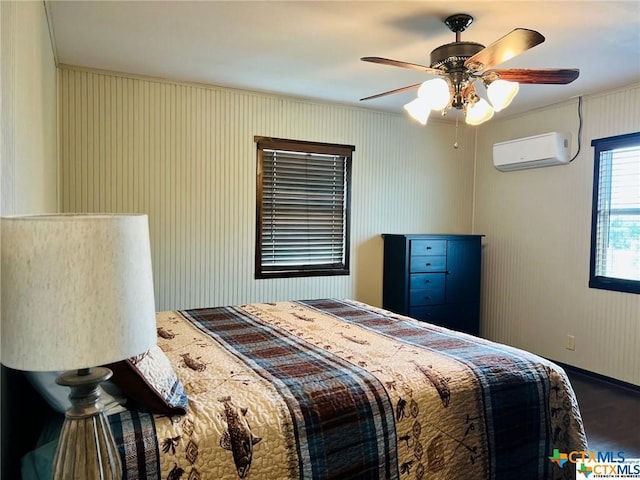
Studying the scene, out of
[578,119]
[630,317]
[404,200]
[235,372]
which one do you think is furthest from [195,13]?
[630,317]

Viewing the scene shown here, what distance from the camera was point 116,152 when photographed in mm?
3410

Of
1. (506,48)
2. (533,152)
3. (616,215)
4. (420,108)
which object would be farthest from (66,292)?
(533,152)

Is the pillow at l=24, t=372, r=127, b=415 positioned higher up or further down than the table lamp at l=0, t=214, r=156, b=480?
further down

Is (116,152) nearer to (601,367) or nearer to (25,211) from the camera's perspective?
(25,211)

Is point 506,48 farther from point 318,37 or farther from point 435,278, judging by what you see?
point 435,278

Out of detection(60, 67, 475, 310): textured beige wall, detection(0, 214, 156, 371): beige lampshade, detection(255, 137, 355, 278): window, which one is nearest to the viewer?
Answer: detection(0, 214, 156, 371): beige lampshade

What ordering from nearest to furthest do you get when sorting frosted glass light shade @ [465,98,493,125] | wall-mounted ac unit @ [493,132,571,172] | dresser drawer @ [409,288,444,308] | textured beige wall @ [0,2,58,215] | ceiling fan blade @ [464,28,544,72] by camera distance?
textured beige wall @ [0,2,58,215] → ceiling fan blade @ [464,28,544,72] → frosted glass light shade @ [465,98,493,125] → wall-mounted ac unit @ [493,132,571,172] → dresser drawer @ [409,288,444,308]

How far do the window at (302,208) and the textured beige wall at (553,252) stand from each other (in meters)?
Result: 1.62

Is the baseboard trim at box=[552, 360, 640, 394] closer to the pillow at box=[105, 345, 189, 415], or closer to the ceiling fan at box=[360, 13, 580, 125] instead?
the ceiling fan at box=[360, 13, 580, 125]

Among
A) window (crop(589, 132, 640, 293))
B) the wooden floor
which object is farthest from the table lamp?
window (crop(589, 132, 640, 293))

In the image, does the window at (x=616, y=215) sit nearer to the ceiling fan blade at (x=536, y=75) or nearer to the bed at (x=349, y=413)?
the ceiling fan blade at (x=536, y=75)

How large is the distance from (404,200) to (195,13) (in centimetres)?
281

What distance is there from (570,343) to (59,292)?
4181 millimetres

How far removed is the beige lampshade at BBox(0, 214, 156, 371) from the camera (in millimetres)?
792
